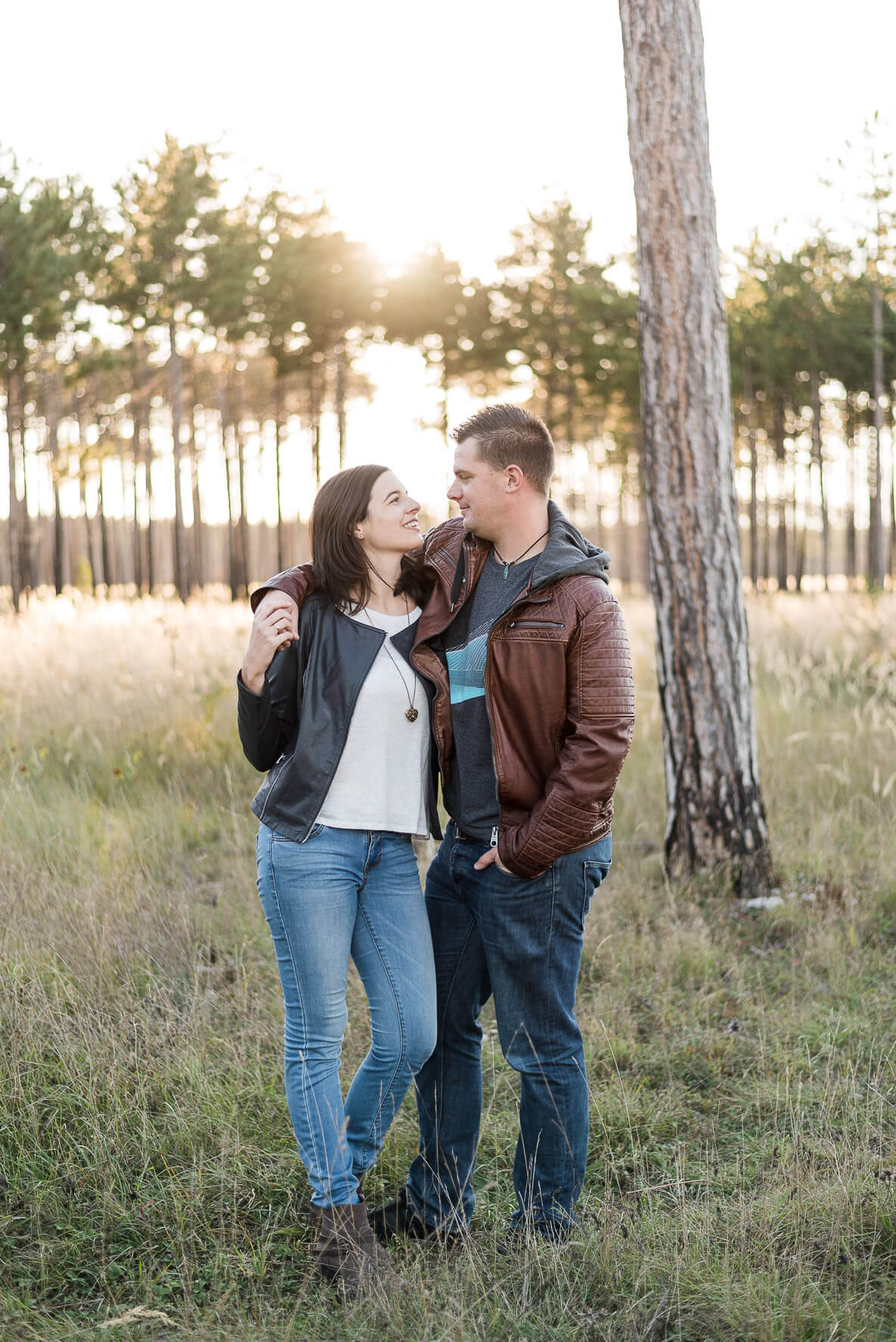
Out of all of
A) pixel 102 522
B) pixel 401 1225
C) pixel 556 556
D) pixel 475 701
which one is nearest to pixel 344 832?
pixel 475 701

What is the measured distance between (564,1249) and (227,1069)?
1415mm

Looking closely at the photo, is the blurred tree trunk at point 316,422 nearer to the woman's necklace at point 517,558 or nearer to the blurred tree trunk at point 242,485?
the blurred tree trunk at point 242,485

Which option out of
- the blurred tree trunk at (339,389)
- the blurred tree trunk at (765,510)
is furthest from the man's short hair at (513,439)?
the blurred tree trunk at (765,510)

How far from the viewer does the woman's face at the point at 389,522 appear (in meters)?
2.82

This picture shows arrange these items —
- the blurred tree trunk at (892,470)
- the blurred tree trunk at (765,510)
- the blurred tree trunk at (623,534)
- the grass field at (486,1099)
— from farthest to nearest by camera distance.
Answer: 1. the blurred tree trunk at (623,534)
2. the blurred tree trunk at (765,510)
3. the blurred tree trunk at (892,470)
4. the grass field at (486,1099)

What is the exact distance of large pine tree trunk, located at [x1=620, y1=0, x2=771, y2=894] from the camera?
5.32 meters

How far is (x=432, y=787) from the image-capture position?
290cm

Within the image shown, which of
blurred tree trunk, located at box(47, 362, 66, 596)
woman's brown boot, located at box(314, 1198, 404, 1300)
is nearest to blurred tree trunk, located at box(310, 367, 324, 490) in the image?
blurred tree trunk, located at box(47, 362, 66, 596)

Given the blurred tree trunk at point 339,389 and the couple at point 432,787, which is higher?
the blurred tree trunk at point 339,389

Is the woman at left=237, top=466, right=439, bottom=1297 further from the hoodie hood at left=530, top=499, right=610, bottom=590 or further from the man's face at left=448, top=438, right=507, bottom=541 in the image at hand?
the hoodie hood at left=530, top=499, right=610, bottom=590

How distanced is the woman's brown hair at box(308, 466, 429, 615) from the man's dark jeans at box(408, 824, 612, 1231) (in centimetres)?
76

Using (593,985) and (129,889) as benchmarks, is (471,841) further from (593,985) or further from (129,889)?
(129,889)

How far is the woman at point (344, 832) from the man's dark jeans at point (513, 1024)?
0.17m

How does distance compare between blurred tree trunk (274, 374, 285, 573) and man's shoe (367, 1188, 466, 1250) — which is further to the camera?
blurred tree trunk (274, 374, 285, 573)
